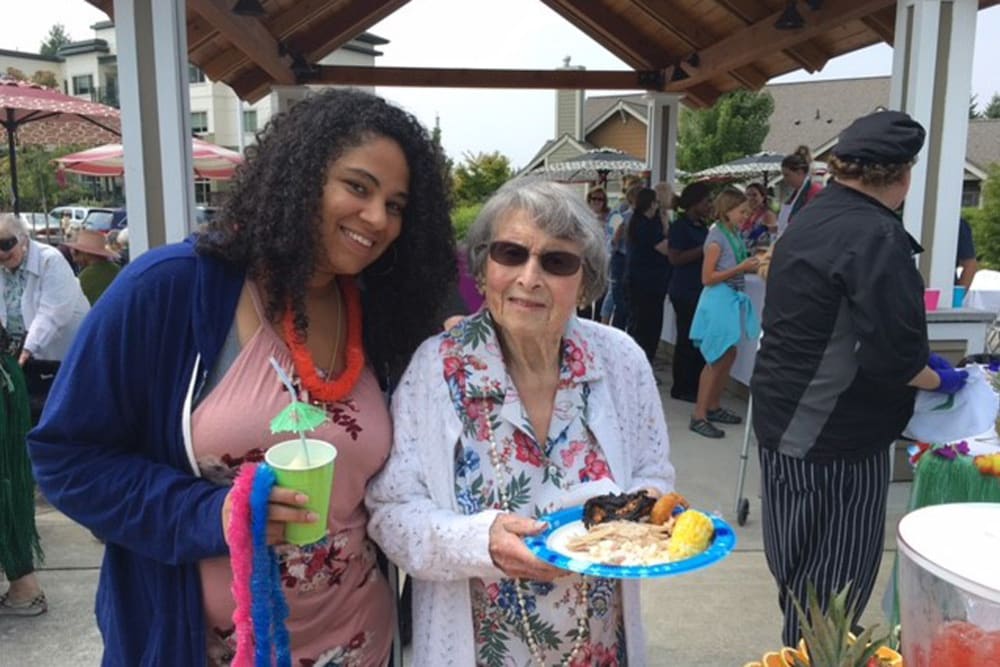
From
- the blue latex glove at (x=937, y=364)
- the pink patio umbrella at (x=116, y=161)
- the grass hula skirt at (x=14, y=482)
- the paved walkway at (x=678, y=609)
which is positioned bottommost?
the paved walkway at (x=678, y=609)

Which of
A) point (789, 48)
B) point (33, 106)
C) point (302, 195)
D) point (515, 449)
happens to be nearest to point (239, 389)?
point (302, 195)

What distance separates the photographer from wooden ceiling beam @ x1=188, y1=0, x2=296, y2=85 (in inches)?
227

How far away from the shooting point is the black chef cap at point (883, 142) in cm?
242

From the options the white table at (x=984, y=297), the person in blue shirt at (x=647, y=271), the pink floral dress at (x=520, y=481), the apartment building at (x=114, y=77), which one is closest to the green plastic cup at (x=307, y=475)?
the pink floral dress at (x=520, y=481)

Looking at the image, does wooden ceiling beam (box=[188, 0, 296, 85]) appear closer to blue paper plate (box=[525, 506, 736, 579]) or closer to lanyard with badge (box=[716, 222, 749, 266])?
lanyard with badge (box=[716, 222, 749, 266])

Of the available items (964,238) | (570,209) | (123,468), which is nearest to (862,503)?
(570,209)

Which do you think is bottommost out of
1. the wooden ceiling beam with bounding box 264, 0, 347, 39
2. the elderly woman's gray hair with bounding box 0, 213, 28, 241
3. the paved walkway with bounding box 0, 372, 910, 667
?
the paved walkway with bounding box 0, 372, 910, 667

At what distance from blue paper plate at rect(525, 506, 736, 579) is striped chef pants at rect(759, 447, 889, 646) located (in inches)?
45.1

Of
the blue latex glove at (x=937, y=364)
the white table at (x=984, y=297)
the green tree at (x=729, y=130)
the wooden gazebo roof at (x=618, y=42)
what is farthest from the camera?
the green tree at (x=729, y=130)

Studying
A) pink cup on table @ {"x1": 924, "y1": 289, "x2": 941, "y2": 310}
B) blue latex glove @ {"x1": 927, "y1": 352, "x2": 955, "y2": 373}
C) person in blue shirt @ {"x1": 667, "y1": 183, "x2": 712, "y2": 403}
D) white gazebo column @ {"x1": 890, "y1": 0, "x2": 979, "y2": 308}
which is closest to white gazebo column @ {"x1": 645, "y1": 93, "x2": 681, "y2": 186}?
person in blue shirt @ {"x1": 667, "y1": 183, "x2": 712, "y2": 403}

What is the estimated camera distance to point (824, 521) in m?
2.62

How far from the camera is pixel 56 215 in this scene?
28.5 m

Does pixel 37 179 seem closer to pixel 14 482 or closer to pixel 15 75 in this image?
pixel 15 75

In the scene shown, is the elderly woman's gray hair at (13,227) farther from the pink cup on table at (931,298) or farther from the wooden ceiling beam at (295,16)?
the pink cup on table at (931,298)
